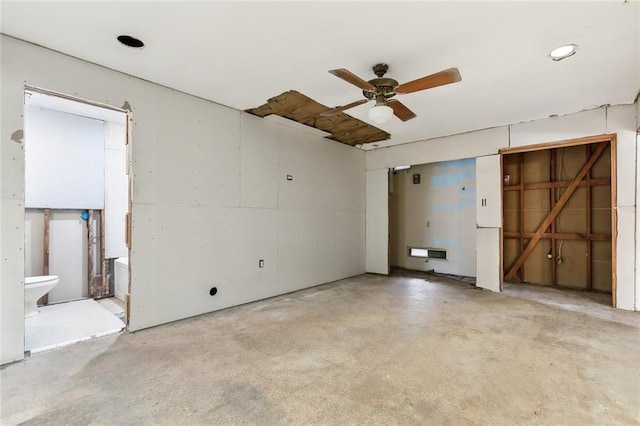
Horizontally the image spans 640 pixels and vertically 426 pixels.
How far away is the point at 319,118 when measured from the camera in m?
4.41

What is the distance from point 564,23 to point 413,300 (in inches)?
133

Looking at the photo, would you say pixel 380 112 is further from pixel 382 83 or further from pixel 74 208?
pixel 74 208

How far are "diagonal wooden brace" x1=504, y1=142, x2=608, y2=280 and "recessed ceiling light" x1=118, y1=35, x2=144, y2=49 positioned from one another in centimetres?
621

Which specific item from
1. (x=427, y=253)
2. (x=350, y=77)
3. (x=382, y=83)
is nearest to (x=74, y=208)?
(x=350, y=77)

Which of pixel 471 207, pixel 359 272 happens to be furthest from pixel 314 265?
pixel 471 207

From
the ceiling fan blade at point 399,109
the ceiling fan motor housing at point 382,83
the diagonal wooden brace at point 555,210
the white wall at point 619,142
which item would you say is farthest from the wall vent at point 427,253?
the ceiling fan motor housing at point 382,83

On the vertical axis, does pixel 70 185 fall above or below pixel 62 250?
above

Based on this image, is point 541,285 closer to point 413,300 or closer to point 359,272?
point 413,300

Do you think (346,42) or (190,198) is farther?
(190,198)

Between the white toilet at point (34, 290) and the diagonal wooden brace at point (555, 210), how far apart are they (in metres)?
6.99

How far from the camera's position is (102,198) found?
4.52 metres

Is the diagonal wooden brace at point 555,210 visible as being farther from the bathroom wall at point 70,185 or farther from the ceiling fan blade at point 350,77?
the bathroom wall at point 70,185

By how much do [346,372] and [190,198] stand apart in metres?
2.54

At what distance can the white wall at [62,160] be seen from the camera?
398 centimetres
